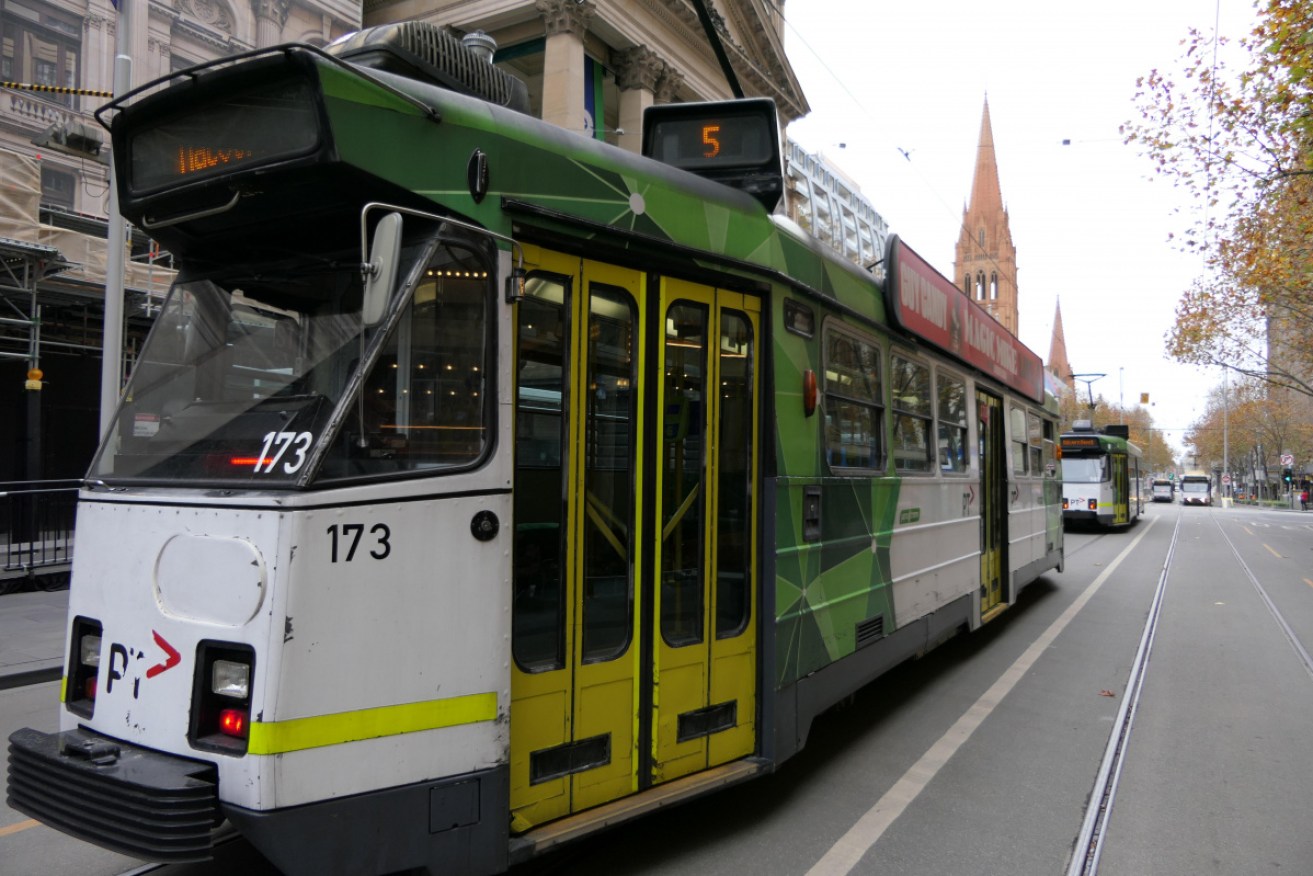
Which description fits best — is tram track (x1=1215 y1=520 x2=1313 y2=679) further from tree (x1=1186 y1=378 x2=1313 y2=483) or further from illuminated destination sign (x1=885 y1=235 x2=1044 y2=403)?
tree (x1=1186 y1=378 x2=1313 y2=483)

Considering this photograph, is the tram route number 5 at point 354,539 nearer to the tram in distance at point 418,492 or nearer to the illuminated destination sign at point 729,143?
the tram in distance at point 418,492

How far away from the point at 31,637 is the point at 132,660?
6.97 meters

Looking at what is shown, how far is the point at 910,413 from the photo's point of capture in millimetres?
6680

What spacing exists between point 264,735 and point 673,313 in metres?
2.37

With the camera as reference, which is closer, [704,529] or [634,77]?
[704,529]

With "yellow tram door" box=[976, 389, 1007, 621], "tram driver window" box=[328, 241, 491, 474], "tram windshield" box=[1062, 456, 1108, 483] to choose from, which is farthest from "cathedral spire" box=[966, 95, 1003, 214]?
"tram driver window" box=[328, 241, 491, 474]

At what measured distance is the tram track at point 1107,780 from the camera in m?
4.18

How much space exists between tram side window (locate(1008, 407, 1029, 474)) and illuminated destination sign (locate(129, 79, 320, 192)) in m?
8.84

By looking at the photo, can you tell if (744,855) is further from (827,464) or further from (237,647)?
(237,647)

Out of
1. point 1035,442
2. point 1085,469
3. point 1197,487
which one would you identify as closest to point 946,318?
point 1035,442

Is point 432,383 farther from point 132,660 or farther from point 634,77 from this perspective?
point 634,77

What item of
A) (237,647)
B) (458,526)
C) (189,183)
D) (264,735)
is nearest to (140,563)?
(237,647)

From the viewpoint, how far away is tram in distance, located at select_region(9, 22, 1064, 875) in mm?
2809

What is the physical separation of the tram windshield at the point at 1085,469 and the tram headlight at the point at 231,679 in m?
25.3
